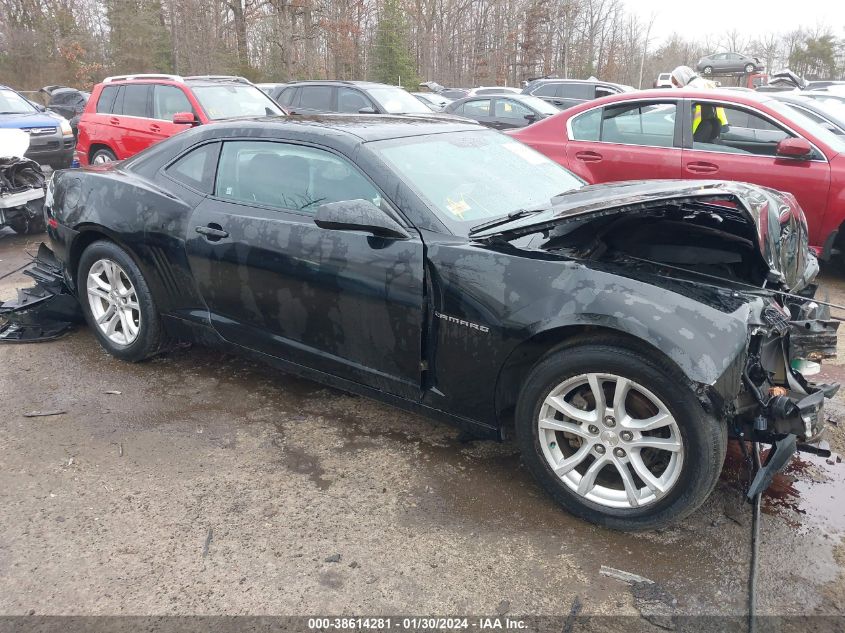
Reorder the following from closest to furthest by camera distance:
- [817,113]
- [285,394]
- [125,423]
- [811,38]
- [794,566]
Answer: [794,566] < [125,423] < [285,394] < [817,113] < [811,38]

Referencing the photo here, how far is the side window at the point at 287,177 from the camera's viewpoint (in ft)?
10.8

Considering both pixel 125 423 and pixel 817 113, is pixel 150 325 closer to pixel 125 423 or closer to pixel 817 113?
pixel 125 423

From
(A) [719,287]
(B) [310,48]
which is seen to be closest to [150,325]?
(A) [719,287]

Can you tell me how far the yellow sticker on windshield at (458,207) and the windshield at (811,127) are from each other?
4.12m

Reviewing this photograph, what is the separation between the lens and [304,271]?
3295 mm

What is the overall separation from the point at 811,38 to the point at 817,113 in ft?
174

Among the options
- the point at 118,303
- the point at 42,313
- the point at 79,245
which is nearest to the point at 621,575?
the point at 118,303

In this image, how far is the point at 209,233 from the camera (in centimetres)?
365

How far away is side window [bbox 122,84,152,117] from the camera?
31.4 feet

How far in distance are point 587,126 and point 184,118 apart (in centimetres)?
520

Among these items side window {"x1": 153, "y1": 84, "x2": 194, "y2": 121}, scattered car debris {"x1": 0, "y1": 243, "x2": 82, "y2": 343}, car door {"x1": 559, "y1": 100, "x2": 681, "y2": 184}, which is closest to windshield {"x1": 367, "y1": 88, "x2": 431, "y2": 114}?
side window {"x1": 153, "y1": 84, "x2": 194, "y2": 121}

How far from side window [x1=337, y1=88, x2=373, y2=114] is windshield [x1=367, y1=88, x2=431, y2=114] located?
8.0 inches

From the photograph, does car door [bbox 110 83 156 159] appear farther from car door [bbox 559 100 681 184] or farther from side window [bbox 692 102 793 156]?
side window [bbox 692 102 793 156]

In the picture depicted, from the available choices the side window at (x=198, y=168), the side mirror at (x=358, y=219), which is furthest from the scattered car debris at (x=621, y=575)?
the side window at (x=198, y=168)
